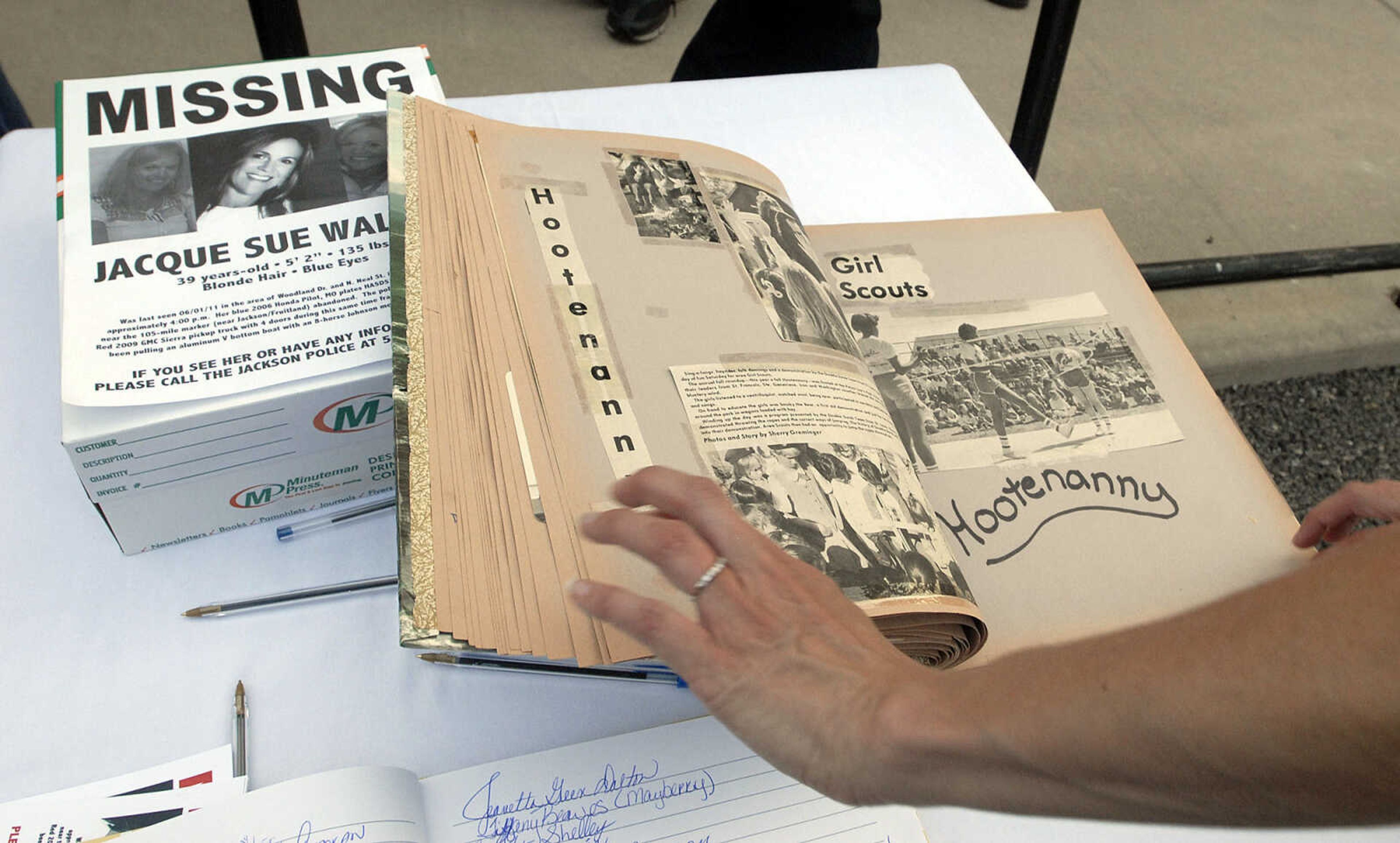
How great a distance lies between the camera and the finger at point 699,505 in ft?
1.37

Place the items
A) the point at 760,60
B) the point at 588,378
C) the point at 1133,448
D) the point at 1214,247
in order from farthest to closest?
the point at 1214,247
the point at 760,60
the point at 1133,448
the point at 588,378

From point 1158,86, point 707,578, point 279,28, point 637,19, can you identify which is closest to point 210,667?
point 707,578

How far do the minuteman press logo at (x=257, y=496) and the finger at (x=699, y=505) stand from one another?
0.78 ft

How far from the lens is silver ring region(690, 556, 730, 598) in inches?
16.0

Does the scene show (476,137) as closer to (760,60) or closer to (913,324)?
(913,324)

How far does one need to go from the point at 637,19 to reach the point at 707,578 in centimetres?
204

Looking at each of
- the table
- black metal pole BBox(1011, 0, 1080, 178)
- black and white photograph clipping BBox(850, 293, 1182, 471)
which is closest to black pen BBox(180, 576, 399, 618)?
the table

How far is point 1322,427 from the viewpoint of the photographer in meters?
1.63

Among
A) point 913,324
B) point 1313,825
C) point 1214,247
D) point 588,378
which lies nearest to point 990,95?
point 1214,247

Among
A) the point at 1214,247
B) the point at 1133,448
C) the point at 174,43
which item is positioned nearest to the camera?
the point at 1133,448

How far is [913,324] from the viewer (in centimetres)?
67

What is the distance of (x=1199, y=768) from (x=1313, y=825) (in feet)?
0.16

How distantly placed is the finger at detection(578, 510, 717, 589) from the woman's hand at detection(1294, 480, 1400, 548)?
1.20 feet
